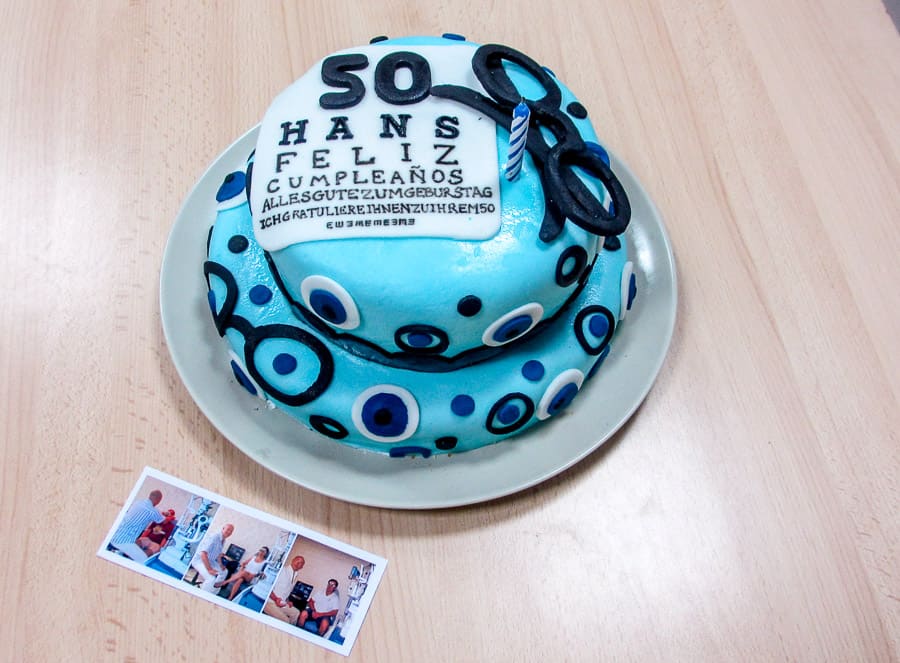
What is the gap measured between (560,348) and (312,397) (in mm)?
371

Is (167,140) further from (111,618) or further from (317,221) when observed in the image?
(111,618)

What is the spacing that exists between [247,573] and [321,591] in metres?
0.12

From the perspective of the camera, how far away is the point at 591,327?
116cm

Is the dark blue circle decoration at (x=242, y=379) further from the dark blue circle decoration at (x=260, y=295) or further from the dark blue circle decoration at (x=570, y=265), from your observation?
the dark blue circle decoration at (x=570, y=265)

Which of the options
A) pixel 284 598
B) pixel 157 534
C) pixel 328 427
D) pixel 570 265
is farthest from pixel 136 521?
pixel 570 265

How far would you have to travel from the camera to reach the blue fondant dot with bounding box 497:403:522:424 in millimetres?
1121

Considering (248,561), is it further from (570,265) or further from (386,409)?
(570,265)

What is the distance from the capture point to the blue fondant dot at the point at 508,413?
112 centimetres

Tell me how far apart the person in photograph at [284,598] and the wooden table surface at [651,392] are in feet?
0.10

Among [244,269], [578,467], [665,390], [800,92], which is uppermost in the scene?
[800,92]

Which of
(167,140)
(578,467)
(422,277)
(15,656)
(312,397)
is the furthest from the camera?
(167,140)

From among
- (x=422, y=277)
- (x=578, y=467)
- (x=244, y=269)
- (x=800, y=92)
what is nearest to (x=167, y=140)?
(x=244, y=269)

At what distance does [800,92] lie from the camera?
1.70 meters

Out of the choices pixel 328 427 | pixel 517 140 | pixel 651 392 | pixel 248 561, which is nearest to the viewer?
pixel 517 140
